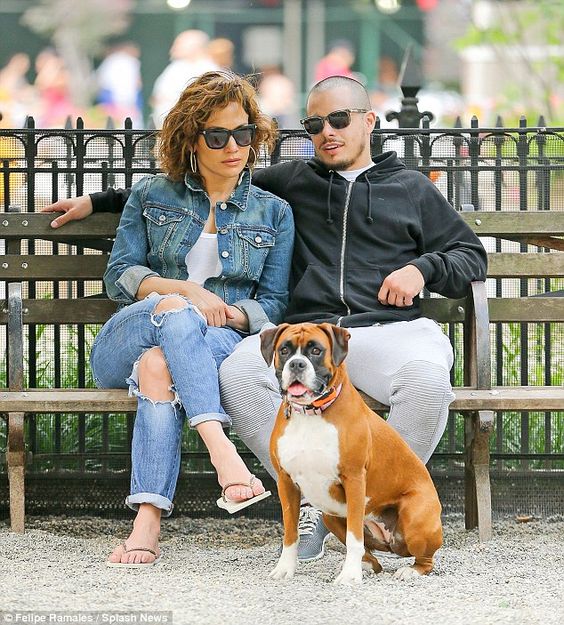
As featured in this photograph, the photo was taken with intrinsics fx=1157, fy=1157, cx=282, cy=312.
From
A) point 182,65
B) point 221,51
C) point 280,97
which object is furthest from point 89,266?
point 280,97

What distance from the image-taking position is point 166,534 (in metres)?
5.17

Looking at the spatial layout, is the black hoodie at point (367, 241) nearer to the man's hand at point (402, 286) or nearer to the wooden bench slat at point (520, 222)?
the man's hand at point (402, 286)

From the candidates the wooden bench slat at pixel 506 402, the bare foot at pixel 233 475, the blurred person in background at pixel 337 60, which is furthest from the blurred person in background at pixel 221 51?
the bare foot at pixel 233 475

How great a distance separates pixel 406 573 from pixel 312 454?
55cm

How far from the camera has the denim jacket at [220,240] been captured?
15.7 ft

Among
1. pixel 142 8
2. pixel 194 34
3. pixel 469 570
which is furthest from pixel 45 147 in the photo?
pixel 142 8

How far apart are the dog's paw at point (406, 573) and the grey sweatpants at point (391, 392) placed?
1.71 feet

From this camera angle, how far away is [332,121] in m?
4.89

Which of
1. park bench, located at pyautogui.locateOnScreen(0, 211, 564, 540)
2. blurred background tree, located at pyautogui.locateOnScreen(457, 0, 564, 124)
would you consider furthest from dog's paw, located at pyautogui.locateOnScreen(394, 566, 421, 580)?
blurred background tree, located at pyautogui.locateOnScreen(457, 0, 564, 124)

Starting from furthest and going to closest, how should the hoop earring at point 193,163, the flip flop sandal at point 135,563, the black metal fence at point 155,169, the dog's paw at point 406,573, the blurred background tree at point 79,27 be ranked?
1. the blurred background tree at point 79,27
2. the black metal fence at point 155,169
3. the hoop earring at point 193,163
4. the flip flop sandal at point 135,563
5. the dog's paw at point 406,573

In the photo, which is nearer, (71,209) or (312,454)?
(312,454)

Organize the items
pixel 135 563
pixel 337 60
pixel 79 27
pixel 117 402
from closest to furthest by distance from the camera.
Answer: pixel 135 563 < pixel 117 402 < pixel 337 60 < pixel 79 27

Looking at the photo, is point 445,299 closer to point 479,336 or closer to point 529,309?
point 529,309

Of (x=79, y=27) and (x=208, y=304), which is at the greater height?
→ (x=79, y=27)
